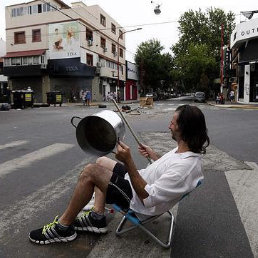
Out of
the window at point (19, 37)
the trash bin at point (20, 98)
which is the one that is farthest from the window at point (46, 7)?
the trash bin at point (20, 98)

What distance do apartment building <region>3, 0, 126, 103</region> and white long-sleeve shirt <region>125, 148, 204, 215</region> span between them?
3475 centimetres

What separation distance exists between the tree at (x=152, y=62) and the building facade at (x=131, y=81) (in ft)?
3.75

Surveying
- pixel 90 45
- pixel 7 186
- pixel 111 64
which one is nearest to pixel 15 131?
pixel 7 186

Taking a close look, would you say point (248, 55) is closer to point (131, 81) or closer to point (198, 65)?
point (198, 65)

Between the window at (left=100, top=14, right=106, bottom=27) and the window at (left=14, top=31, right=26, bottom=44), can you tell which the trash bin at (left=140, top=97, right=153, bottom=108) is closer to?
the window at (left=14, top=31, right=26, bottom=44)

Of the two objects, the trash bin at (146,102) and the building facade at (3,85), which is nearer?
the trash bin at (146,102)

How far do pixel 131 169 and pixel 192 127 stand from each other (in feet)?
1.83

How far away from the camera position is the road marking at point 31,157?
5.33 metres

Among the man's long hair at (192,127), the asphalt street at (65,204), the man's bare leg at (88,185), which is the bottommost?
the asphalt street at (65,204)

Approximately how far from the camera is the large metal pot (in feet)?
8.27

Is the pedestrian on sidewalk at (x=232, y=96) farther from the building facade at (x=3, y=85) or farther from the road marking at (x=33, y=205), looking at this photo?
the road marking at (x=33, y=205)

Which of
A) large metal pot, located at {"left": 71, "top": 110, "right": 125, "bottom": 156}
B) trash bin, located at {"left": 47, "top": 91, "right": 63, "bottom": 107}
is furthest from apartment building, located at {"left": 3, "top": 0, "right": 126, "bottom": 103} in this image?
large metal pot, located at {"left": 71, "top": 110, "right": 125, "bottom": 156}

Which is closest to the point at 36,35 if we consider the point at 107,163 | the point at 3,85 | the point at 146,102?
the point at 3,85

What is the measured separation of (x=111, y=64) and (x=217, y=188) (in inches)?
1685
